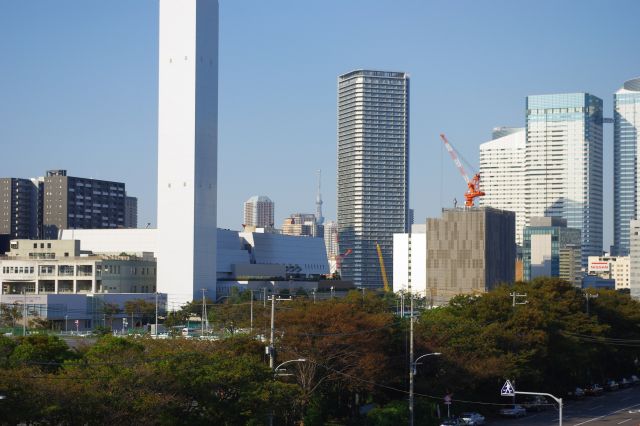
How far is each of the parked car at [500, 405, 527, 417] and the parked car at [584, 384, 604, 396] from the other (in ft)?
62.9

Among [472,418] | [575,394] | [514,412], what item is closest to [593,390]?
[575,394]

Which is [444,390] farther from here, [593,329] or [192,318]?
[192,318]

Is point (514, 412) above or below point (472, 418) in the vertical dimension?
below

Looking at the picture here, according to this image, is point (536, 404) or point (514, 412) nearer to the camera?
point (514, 412)

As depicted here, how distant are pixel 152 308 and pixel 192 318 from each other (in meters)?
5.72

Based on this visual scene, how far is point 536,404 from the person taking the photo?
80250mm

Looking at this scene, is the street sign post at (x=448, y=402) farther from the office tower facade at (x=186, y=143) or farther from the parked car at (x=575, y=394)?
the office tower facade at (x=186, y=143)

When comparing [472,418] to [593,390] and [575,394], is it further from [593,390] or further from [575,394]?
[593,390]

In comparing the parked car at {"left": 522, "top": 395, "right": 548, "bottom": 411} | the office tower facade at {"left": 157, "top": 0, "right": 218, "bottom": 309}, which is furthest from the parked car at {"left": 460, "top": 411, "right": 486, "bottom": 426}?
the office tower facade at {"left": 157, "top": 0, "right": 218, "bottom": 309}

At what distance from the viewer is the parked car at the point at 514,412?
7638 centimetres

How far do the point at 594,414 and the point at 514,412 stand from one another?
5.98m

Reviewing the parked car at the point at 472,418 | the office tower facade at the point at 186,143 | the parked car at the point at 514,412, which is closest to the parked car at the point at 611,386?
the parked car at the point at 514,412

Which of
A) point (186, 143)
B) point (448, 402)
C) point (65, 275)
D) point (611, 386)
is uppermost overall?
point (186, 143)

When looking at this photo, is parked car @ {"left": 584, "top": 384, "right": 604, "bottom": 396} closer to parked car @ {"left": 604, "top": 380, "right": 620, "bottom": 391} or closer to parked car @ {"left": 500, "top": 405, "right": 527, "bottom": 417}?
parked car @ {"left": 604, "top": 380, "right": 620, "bottom": 391}
